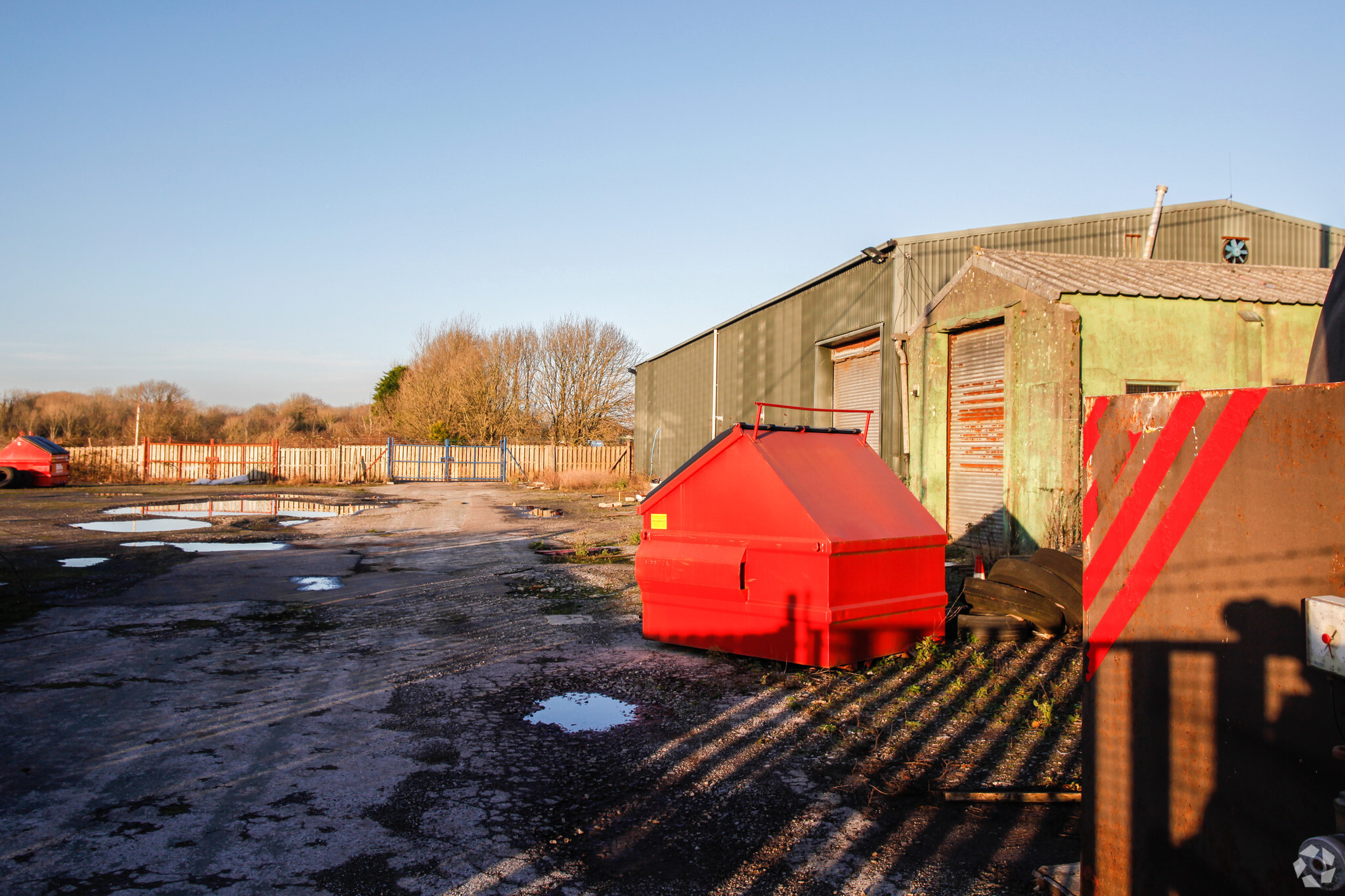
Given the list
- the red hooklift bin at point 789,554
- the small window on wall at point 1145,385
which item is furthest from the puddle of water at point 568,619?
the small window on wall at point 1145,385

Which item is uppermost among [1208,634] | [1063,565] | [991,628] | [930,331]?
[930,331]

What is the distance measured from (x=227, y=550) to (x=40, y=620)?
5249mm

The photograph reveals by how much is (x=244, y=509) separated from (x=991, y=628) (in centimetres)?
1905

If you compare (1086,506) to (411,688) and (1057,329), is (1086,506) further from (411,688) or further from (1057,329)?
(1057,329)

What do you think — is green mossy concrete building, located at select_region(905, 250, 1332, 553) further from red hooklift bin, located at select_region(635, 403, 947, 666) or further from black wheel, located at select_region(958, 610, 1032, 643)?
red hooklift bin, located at select_region(635, 403, 947, 666)

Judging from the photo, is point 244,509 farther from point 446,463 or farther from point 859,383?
point 446,463

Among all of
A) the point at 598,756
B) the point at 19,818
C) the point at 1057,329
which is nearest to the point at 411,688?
the point at 598,756

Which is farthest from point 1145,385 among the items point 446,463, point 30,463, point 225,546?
point 446,463

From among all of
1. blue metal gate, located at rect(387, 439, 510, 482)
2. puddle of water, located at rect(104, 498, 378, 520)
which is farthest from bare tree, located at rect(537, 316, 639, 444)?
puddle of water, located at rect(104, 498, 378, 520)

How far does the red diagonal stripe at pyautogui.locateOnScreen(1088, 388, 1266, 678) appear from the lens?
2.26m

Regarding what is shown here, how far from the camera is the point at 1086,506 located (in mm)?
2660

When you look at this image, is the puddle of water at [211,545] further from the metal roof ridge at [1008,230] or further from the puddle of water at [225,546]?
the metal roof ridge at [1008,230]

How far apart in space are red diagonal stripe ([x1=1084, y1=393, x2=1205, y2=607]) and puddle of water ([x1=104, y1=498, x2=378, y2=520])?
61.3ft

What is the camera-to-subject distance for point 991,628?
261 inches
